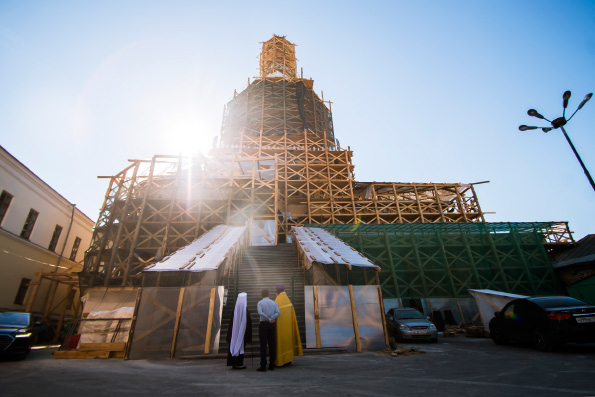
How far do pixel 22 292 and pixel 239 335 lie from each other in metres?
17.7

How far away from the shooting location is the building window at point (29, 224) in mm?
16331

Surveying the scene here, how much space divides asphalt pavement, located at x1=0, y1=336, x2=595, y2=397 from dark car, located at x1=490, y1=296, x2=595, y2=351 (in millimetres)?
413

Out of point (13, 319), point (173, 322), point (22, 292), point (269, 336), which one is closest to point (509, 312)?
point (269, 336)

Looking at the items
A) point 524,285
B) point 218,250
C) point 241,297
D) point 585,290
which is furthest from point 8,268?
point 585,290

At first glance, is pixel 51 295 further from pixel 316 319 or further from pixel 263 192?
pixel 316 319

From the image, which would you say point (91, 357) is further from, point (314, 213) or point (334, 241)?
point (314, 213)

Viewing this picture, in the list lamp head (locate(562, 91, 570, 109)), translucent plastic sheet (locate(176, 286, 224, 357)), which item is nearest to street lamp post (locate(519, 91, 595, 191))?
lamp head (locate(562, 91, 570, 109))

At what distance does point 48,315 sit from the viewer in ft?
51.8

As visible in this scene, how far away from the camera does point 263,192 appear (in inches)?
808

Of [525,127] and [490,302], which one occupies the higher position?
[525,127]

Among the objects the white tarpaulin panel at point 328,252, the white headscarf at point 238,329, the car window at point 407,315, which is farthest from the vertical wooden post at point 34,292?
the car window at point 407,315

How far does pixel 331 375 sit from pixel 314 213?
1941 centimetres

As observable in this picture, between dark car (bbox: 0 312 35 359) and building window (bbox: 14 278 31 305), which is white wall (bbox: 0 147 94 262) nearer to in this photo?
building window (bbox: 14 278 31 305)

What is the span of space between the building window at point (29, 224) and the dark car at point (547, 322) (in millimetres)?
24000
